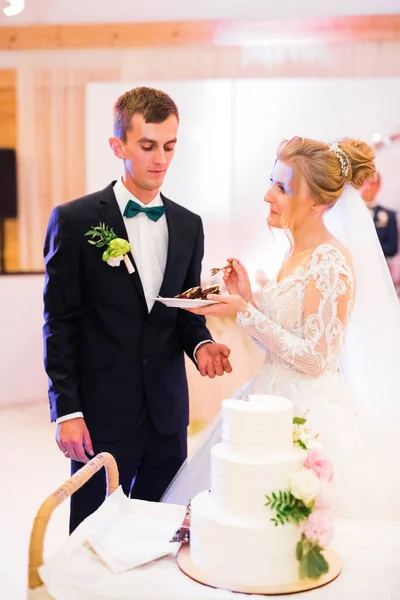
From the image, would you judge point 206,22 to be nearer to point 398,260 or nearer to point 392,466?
point 398,260

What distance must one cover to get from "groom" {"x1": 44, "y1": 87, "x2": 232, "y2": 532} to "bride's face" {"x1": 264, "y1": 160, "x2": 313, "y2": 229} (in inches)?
13.6

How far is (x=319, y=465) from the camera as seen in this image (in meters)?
1.67

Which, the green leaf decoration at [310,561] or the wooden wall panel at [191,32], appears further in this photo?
the wooden wall panel at [191,32]

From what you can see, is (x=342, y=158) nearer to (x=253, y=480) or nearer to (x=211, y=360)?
(x=211, y=360)

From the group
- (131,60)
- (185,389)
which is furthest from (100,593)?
(131,60)

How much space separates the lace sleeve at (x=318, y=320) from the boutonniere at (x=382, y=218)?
4.90 metres

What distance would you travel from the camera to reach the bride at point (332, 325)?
2404 millimetres

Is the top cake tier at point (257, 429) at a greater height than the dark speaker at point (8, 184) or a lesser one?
lesser

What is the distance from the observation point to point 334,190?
2.58m

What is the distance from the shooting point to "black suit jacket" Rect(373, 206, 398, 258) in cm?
711

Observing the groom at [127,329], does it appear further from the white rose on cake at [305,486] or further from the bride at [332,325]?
the white rose on cake at [305,486]

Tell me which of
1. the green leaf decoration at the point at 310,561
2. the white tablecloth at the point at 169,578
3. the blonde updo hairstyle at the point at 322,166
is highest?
the blonde updo hairstyle at the point at 322,166

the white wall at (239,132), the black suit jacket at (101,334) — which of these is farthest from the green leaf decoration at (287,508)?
the white wall at (239,132)

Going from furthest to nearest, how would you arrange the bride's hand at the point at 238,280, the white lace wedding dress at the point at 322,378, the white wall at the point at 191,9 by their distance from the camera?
the white wall at the point at 191,9, the bride's hand at the point at 238,280, the white lace wedding dress at the point at 322,378
